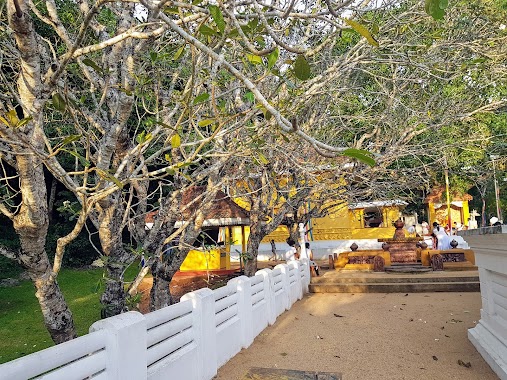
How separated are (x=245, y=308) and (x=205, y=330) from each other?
1407mm

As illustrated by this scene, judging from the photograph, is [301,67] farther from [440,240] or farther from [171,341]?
[440,240]

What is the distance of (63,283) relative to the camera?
1439 cm

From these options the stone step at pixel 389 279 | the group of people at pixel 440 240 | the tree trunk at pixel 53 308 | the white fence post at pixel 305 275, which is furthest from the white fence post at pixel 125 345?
the group of people at pixel 440 240

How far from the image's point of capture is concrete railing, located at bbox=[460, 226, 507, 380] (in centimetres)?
438

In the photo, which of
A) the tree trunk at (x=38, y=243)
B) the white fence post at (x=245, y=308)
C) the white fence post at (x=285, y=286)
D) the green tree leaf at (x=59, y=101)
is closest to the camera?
the green tree leaf at (x=59, y=101)

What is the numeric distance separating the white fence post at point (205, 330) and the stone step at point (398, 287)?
20.5ft

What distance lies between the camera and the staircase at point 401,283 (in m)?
10.0

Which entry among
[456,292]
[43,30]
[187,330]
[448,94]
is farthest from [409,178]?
[43,30]

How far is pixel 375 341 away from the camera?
20.5 feet

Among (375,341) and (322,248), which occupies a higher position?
(322,248)

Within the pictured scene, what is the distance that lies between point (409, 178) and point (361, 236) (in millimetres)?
11164

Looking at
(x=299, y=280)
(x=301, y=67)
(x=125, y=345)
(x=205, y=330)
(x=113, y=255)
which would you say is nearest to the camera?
(x=301, y=67)

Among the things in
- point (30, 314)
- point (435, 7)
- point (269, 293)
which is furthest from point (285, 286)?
point (435, 7)

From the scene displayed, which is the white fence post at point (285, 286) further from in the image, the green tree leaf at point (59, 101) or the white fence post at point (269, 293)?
the green tree leaf at point (59, 101)
